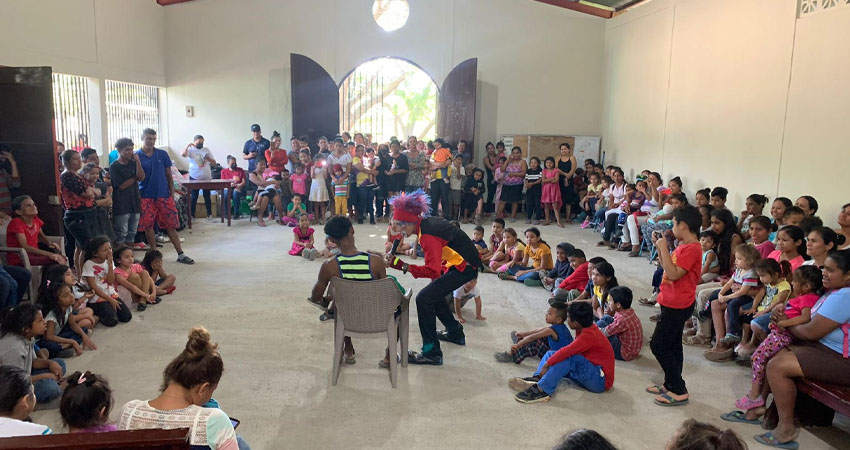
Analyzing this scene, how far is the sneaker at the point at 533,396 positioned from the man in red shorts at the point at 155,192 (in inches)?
188

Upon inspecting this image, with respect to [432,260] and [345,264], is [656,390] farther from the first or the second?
[345,264]

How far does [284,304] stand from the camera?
5.86 m

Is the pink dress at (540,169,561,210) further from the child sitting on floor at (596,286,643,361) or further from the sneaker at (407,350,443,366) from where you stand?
the sneaker at (407,350,443,366)

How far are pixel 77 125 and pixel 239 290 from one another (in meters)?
4.83

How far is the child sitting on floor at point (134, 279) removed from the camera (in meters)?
5.46

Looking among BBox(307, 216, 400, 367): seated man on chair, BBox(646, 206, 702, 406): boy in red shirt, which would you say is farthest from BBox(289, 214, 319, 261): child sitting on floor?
BBox(646, 206, 702, 406): boy in red shirt

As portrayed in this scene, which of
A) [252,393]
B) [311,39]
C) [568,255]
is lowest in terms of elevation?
[252,393]

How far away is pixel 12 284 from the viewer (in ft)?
15.2

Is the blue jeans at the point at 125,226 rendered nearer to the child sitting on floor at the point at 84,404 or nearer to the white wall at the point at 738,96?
the child sitting on floor at the point at 84,404

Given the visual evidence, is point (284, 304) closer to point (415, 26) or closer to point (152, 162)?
point (152, 162)

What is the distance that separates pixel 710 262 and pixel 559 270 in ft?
4.44

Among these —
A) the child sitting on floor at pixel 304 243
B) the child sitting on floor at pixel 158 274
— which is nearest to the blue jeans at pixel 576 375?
the child sitting on floor at pixel 158 274

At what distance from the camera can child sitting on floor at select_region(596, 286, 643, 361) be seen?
4512mm

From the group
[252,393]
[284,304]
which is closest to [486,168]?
[284,304]
